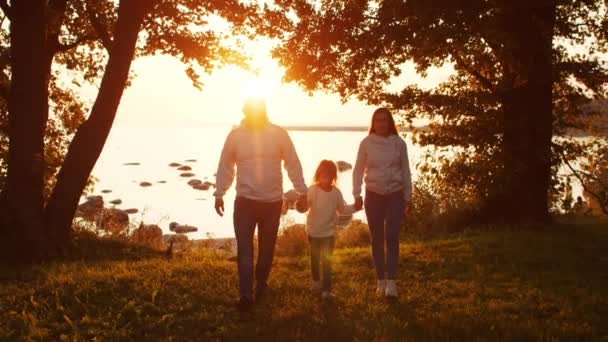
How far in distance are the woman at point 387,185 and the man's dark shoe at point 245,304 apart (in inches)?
76.8

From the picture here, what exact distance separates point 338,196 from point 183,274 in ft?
9.91

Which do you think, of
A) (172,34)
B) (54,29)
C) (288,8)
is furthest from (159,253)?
(288,8)

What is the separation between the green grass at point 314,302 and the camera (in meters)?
6.25

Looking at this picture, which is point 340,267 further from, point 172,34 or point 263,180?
point 172,34

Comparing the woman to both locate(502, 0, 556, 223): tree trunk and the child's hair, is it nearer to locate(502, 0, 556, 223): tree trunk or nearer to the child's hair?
the child's hair

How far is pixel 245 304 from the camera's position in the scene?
706cm

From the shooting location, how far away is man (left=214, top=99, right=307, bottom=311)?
7.02 m

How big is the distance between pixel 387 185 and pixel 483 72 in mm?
9746

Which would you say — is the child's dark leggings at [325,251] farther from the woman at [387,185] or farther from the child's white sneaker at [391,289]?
the child's white sneaker at [391,289]

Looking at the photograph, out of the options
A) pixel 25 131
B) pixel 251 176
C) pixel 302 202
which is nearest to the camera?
pixel 251 176

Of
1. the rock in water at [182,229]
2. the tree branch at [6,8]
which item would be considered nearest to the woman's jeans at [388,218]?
the tree branch at [6,8]

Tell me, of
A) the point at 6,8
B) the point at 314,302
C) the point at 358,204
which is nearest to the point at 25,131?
the point at 6,8

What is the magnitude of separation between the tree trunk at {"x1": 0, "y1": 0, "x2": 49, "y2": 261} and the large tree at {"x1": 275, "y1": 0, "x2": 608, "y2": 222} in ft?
18.0

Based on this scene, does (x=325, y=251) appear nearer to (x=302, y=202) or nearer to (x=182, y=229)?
(x=302, y=202)
